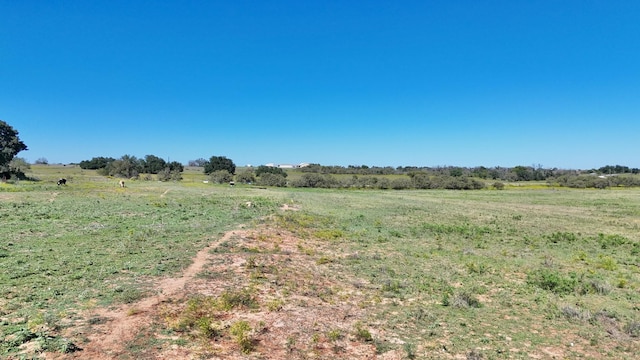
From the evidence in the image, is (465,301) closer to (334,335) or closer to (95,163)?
(334,335)

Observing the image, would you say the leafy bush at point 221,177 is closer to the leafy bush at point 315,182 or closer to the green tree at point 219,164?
the leafy bush at point 315,182

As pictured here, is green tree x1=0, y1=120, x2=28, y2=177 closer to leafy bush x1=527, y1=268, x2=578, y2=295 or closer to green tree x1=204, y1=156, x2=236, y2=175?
green tree x1=204, y1=156, x2=236, y2=175

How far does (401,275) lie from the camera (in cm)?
1445

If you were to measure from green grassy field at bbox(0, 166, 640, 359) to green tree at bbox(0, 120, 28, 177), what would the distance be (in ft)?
156

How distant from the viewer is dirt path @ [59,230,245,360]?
672 cm

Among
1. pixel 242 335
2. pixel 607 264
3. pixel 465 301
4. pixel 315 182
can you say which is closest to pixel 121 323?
pixel 242 335

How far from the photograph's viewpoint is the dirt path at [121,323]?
6.72 metres

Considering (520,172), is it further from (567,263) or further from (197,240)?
(197,240)

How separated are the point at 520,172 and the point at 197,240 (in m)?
159

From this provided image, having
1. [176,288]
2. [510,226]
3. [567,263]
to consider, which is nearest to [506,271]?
[567,263]

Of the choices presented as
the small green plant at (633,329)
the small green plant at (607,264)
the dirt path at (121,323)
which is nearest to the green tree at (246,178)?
the small green plant at (607,264)

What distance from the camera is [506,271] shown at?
15961 millimetres

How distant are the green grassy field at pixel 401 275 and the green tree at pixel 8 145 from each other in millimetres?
47450

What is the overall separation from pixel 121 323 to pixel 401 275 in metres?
10.3
